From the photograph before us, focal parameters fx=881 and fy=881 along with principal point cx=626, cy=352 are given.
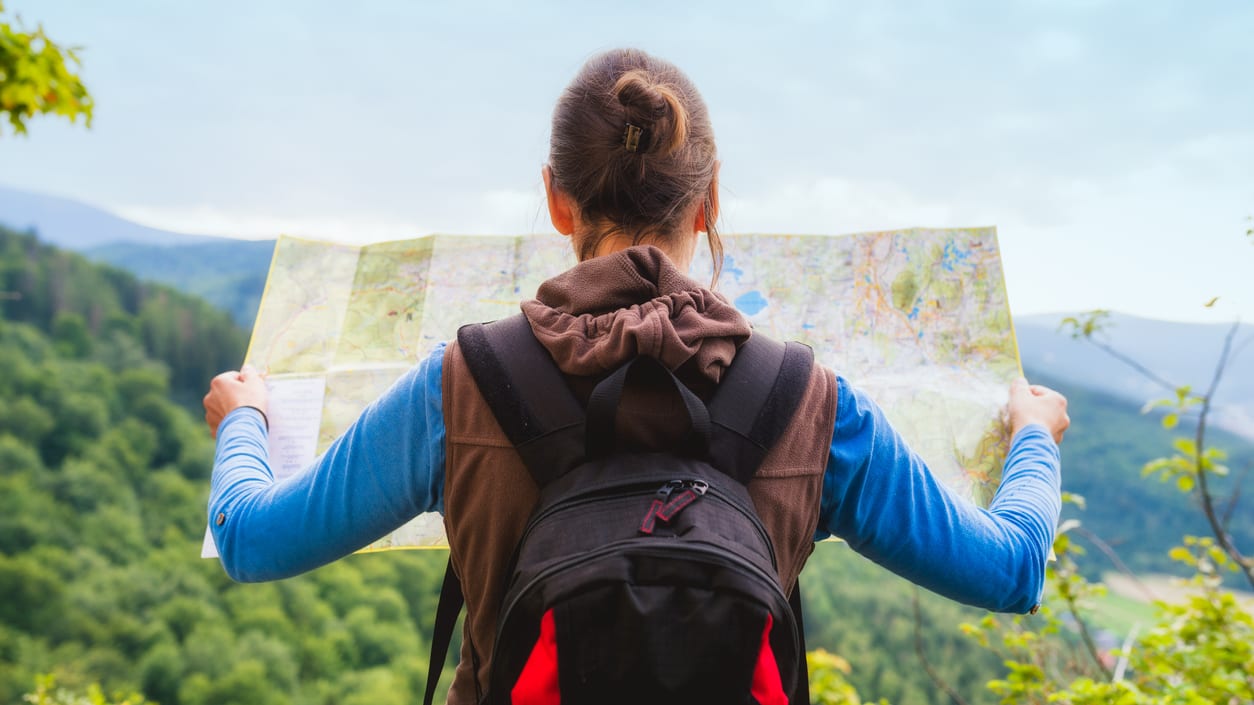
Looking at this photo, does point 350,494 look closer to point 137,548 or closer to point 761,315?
point 761,315

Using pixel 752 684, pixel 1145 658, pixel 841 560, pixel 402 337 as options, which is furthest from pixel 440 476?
pixel 841 560

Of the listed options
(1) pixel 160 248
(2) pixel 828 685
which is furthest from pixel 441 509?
(1) pixel 160 248

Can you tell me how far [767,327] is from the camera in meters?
1.58

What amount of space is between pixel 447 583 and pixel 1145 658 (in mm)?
1838

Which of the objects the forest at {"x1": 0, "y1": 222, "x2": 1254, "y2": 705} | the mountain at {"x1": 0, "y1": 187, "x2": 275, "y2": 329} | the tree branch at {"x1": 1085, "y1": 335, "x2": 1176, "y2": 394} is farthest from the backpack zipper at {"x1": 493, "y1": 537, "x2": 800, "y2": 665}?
the mountain at {"x1": 0, "y1": 187, "x2": 275, "y2": 329}

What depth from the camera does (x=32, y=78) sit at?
141cm

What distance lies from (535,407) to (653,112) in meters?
0.35

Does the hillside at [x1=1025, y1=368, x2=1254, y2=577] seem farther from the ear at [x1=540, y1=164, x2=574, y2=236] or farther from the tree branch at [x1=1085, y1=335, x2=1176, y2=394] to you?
the ear at [x1=540, y1=164, x2=574, y2=236]

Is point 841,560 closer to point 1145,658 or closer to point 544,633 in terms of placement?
point 1145,658

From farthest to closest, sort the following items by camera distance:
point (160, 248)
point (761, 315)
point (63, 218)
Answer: point (160, 248)
point (63, 218)
point (761, 315)

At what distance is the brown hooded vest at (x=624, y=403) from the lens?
33.7 inches

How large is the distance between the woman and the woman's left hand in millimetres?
259

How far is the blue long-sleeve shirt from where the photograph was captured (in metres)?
0.93

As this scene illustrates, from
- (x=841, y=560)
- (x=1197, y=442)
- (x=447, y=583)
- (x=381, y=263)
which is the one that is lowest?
(x=841, y=560)
